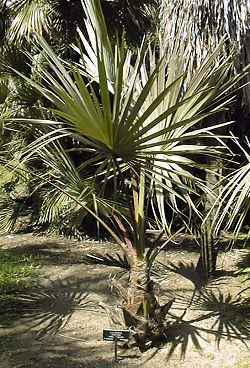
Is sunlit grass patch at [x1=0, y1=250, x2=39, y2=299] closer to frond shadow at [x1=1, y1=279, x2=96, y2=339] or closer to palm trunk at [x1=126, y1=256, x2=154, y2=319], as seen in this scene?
frond shadow at [x1=1, y1=279, x2=96, y2=339]

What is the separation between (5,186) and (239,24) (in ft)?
19.3

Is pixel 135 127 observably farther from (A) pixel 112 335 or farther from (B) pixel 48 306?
(B) pixel 48 306

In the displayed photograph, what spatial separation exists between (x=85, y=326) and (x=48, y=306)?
0.66 m

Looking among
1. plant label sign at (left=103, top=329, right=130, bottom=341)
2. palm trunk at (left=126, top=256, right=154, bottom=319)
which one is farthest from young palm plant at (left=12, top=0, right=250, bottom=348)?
plant label sign at (left=103, top=329, right=130, bottom=341)

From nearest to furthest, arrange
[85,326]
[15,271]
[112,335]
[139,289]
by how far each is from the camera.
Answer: [112,335], [139,289], [85,326], [15,271]

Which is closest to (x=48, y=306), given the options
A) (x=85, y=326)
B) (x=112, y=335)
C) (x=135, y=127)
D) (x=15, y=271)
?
(x=85, y=326)

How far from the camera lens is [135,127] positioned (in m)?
3.42

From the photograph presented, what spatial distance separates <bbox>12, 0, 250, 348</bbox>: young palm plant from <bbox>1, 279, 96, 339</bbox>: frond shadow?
1119 mm

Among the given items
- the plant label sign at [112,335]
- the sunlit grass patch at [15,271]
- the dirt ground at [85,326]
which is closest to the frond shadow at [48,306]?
the dirt ground at [85,326]

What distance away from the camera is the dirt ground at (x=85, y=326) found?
14.4 ft

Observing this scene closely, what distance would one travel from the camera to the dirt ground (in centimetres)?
439

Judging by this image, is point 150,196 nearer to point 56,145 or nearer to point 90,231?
point 56,145

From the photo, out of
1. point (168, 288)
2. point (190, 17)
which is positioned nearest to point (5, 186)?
point (168, 288)

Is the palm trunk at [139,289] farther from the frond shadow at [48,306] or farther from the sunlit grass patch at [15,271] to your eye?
the sunlit grass patch at [15,271]
